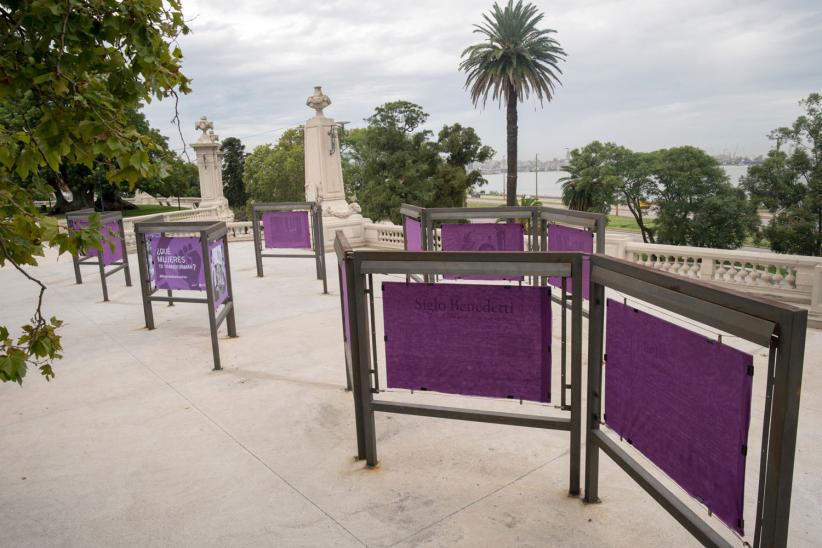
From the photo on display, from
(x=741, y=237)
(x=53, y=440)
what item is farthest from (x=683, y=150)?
(x=53, y=440)

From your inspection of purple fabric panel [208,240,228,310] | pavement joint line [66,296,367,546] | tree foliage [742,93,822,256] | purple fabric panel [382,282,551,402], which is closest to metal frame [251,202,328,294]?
purple fabric panel [208,240,228,310]

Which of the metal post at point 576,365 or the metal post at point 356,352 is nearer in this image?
the metal post at point 576,365

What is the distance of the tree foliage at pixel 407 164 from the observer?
44.8 m

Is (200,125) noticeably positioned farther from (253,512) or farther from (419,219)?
(253,512)

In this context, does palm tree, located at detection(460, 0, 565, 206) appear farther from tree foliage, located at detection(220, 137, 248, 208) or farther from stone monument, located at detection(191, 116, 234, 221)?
tree foliage, located at detection(220, 137, 248, 208)

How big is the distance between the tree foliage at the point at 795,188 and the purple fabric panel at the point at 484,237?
115ft

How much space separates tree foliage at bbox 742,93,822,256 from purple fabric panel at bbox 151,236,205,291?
38809 mm

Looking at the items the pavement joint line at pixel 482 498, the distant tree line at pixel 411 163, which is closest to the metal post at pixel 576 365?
the pavement joint line at pixel 482 498

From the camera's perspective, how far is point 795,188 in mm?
37156

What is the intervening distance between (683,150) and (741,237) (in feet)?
26.0

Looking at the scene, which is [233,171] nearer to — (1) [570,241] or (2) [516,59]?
(2) [516,59]

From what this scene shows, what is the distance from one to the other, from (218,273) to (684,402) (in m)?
6.30

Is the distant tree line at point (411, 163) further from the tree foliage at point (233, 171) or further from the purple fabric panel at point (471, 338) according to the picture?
the purple fabric panel at point (471, 338)

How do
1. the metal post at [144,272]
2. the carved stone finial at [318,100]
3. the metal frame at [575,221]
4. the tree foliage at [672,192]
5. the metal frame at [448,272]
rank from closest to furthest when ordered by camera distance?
the metal frame at [448,272] → the metal frame at [575,221] → the metal post at [144,272] → the carved stone finial at [318,100] → the tree foliage at [672,192]
